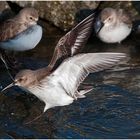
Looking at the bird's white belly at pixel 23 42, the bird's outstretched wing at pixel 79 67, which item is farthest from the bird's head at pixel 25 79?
the bird's white belly at pixel 23 42

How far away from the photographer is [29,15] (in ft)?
37.1

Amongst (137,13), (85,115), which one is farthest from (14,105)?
(137,13)

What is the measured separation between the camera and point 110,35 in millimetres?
11562

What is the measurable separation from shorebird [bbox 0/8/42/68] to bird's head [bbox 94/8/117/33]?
1251mm

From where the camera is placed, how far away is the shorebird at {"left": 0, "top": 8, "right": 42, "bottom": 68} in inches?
426

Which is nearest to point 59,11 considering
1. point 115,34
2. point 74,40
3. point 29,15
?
point 29,15

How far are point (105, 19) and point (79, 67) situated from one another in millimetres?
4428

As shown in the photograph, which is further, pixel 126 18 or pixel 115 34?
pixel 126 18

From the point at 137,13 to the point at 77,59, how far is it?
5.19m

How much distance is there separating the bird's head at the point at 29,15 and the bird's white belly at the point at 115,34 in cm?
131

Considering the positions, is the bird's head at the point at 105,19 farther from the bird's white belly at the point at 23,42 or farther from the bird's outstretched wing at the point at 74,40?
the bird's outstretched wing at the point at 74,40

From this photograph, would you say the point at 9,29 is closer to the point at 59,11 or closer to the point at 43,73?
the point at 59,11

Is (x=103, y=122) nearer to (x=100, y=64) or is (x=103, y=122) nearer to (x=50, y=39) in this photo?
(x=100, y=64)

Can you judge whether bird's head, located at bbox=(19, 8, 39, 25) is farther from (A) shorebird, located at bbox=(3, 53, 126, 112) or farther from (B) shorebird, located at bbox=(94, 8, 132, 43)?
(A) shorebird, located at bbox=(3, 53, 126, 112)
